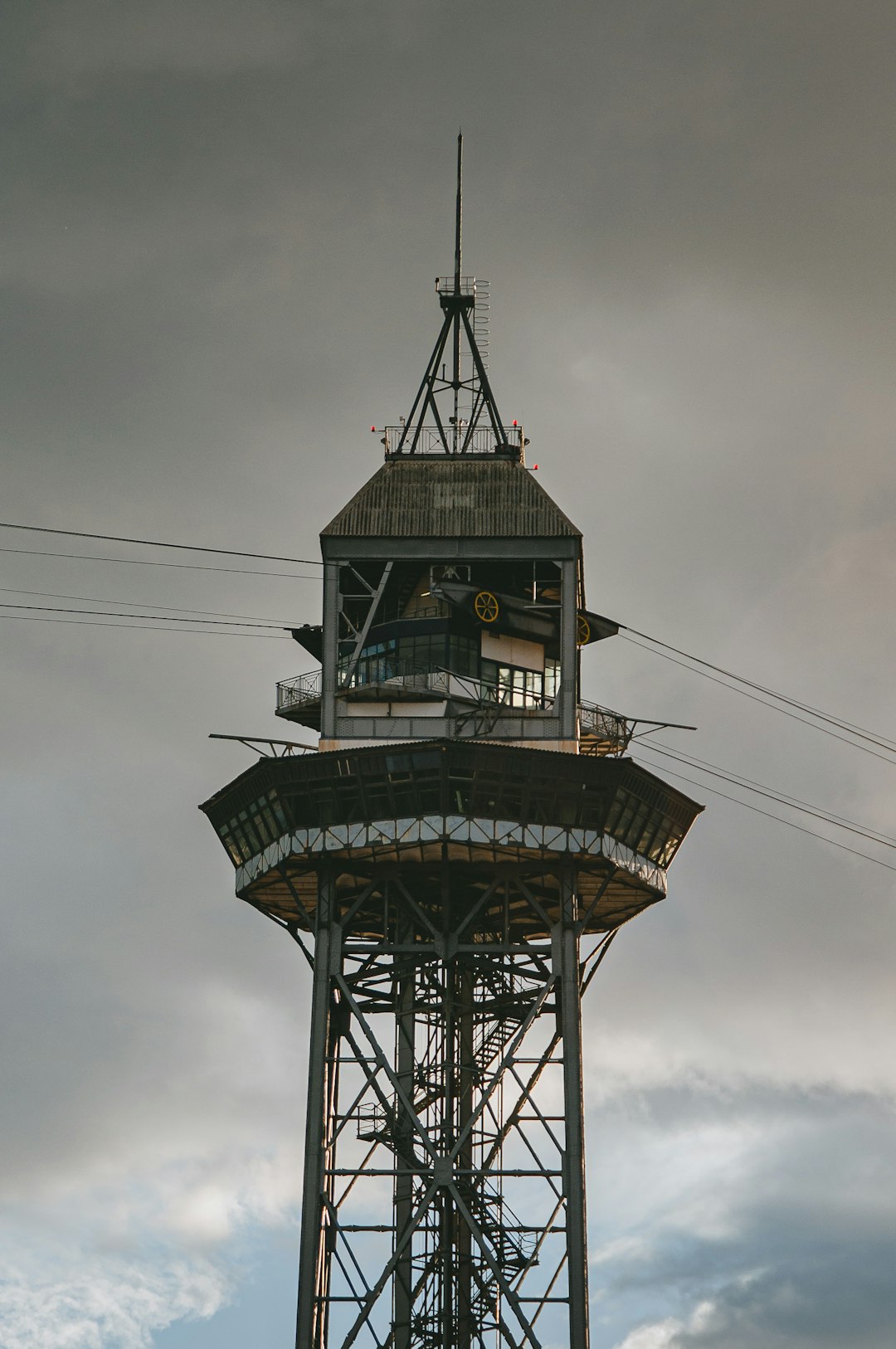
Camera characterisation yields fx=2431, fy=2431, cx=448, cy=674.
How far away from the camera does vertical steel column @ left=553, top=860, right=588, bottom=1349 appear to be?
9000cm

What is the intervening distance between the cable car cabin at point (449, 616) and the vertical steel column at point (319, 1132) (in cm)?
771

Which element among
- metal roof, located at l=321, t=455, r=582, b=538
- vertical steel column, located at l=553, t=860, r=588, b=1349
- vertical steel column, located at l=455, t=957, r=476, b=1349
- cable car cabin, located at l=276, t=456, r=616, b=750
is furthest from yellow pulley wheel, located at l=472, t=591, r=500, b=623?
vertical steel column, located at l=455, t=957, r=476, b=1349

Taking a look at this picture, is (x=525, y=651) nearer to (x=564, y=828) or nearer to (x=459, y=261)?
(x=564, y=828)

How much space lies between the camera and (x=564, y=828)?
94625 mm

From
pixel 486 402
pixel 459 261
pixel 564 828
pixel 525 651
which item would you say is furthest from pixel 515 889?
pixel 459 261

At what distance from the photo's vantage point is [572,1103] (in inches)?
3669

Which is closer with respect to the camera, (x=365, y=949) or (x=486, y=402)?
(x=365, y=949)

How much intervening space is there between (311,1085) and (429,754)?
541 inches

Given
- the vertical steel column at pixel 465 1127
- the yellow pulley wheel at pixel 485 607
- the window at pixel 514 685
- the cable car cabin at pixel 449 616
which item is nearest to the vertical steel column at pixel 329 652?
the cable car cabin at pixel 449 616

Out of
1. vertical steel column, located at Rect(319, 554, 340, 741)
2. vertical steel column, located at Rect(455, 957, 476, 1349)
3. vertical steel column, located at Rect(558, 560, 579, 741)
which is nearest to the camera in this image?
vertical steel column, located at Rect(455, 957, 476, 1349)

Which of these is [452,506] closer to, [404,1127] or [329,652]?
[329,652]

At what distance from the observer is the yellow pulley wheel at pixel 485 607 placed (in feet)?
328

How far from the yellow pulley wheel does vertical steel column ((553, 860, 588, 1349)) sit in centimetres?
1123

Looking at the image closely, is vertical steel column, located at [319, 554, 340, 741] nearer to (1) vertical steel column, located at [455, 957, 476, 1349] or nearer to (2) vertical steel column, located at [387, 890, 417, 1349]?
(2) vertical steel column, located at [387, 890, 417, 1349]
